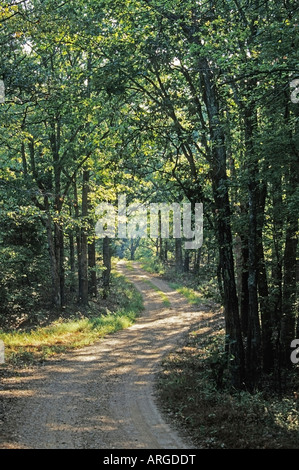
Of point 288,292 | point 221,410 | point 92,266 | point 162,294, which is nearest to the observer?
point 221,410

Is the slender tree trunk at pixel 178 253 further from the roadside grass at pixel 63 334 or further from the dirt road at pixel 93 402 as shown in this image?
the dirt road at pixel 93 402

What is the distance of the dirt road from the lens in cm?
754

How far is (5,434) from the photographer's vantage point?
7648mm

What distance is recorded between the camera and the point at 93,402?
1001 cm

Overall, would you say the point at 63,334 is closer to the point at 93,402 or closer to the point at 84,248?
the point at 84,248

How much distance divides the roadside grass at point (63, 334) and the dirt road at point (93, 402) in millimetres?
707

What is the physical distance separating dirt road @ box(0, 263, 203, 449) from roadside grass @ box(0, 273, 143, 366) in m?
0.71

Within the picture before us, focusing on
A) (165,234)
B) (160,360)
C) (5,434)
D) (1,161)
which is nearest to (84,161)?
(1,161)

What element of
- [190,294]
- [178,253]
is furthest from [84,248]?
[178,253]

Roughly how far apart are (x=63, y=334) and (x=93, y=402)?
860cm

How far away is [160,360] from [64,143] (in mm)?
12550

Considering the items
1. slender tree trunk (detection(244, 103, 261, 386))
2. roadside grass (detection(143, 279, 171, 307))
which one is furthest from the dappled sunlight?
roadside grass (detection(143, 279, 171, 307))

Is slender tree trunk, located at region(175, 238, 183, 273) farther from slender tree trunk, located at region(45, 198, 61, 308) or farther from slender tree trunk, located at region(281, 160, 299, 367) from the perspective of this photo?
slender tree trunk, located at region(281, 160, 299, 367)
